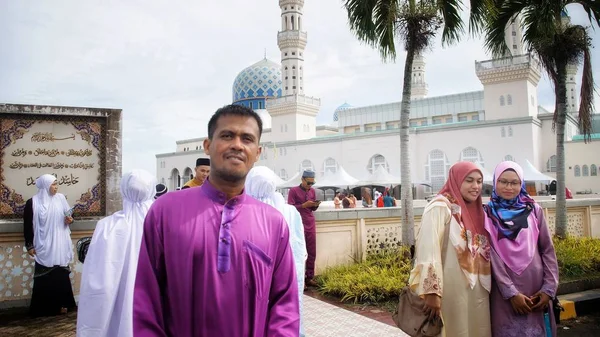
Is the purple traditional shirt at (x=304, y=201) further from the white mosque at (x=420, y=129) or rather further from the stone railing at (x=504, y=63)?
the stone railing at (x=504, y=63)

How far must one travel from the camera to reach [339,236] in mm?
6426

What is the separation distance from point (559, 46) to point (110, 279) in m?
7.69

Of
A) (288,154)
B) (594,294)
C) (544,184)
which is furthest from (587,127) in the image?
(288,154)

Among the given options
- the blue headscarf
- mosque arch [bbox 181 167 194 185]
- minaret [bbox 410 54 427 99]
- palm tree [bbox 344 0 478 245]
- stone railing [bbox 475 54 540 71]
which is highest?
minaret [bbox 410 54 427 99]

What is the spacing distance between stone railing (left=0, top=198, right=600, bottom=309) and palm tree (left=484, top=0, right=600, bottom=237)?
126 cm

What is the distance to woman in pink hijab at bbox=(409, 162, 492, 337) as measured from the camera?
8.58 feet

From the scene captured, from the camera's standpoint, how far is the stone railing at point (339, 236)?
16.4 feet

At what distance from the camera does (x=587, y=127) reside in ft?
25.6

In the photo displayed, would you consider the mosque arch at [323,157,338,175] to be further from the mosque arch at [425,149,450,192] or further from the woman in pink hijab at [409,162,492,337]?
the woman in pink hijab at [409,162,492,337]

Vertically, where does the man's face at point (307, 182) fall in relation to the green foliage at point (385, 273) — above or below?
above

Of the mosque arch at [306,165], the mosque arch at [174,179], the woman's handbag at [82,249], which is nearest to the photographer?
the woman's handbag at [82,249]

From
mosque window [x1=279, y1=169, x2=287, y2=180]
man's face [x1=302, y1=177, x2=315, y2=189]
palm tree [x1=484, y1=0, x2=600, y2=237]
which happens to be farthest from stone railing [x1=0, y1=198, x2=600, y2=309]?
mosque window [x1=279, y1=169, x2=287, y2=180]

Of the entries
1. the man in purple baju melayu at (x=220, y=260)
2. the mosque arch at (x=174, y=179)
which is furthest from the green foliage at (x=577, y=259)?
the mosque arch at (x=174, y=179)

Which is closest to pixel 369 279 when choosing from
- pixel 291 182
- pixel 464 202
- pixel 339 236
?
pixel 339 236
